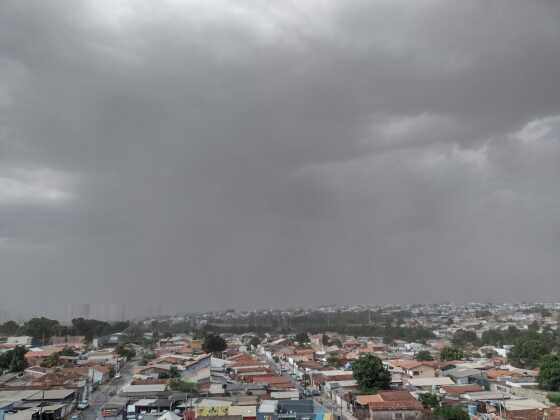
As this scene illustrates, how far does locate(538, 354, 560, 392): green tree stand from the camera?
72.0 feet

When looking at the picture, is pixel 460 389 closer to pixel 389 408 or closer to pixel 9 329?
pixel 389 408

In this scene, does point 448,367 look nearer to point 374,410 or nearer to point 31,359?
point 374,410

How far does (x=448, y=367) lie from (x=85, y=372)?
64.7 feet

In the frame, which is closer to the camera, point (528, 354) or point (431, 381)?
point (431, 381)

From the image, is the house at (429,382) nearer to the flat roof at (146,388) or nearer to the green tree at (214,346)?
the flat roof at (146,388)

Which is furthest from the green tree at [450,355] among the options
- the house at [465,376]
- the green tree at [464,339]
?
the green tree at [464,339]

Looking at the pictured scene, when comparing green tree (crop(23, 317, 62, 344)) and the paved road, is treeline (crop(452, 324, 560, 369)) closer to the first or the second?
the paved road

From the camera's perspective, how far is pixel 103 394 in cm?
2367

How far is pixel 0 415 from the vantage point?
1773cm

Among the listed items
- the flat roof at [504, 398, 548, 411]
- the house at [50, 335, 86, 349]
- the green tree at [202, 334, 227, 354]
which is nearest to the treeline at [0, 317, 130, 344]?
the house at [50, 335, 86, 349]

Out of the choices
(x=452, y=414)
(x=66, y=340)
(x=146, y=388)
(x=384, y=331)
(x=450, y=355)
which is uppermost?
(x=66, y=340)

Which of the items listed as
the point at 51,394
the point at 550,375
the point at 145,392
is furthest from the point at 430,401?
the point at 51,394

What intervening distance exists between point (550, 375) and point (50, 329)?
4511cm

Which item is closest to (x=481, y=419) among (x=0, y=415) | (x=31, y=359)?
(x=0, y=415)
